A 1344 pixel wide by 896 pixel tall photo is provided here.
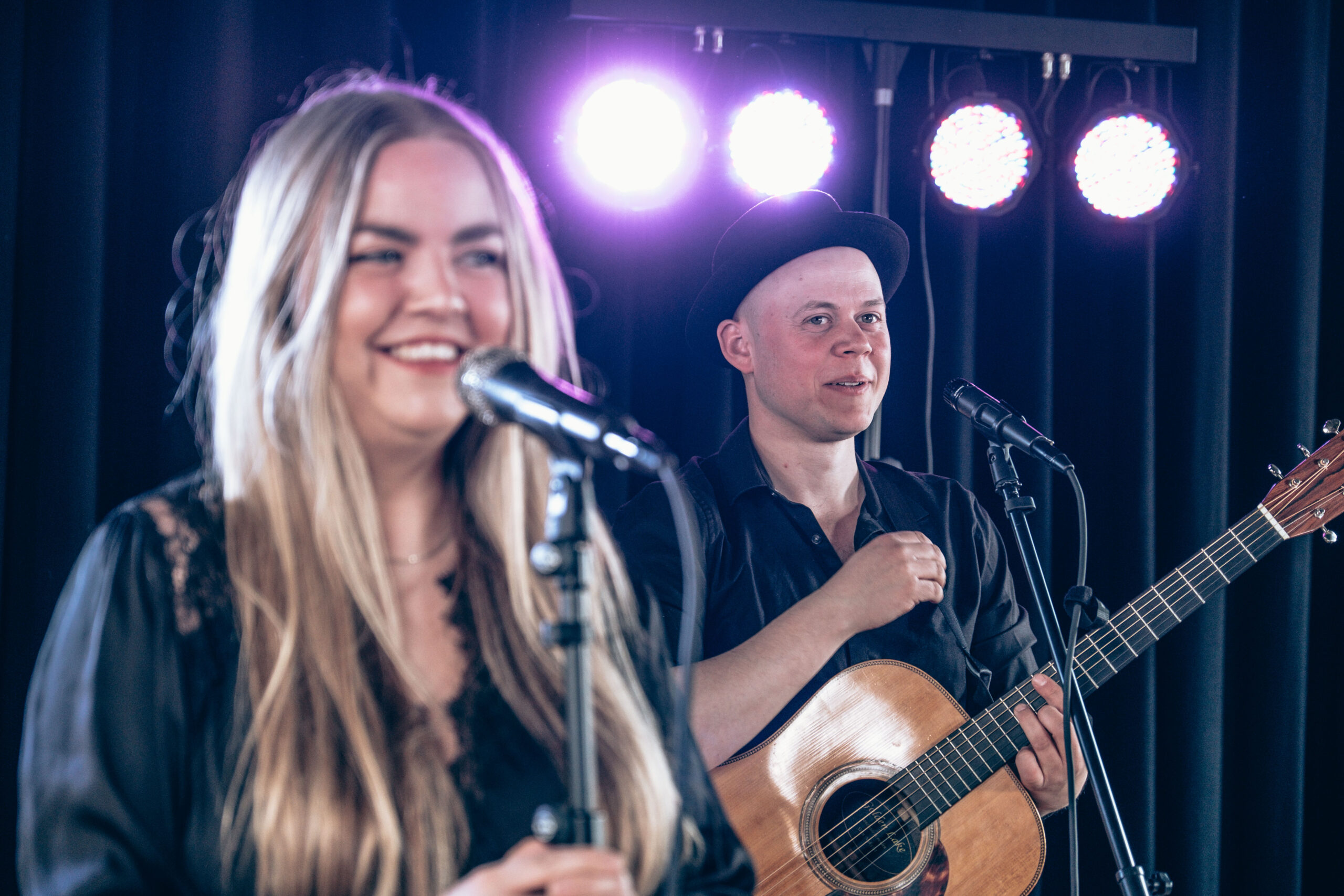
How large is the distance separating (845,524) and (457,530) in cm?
131

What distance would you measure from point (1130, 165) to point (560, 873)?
253 centimetres

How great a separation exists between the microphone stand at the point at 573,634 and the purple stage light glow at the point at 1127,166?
2287 millimetres

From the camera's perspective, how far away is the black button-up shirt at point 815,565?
2.24 metres

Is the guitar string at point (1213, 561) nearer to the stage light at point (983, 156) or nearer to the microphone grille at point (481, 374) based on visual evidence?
the stage light at point (983, 156)

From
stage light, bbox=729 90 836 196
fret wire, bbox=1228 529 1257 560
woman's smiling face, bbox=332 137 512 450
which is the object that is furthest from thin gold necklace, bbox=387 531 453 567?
fret wire, bbox=1228 529 1257 560

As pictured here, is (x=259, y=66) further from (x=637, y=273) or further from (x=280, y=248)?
(x=280, y=248)

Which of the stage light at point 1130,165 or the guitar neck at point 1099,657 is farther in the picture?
the stage light at point 1130,165

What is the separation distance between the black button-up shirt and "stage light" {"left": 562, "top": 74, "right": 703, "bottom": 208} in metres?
0.62

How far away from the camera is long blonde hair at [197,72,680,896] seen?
41.4 inches

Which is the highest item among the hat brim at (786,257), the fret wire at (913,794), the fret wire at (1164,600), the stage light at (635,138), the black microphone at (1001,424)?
the stage light at (635,138)

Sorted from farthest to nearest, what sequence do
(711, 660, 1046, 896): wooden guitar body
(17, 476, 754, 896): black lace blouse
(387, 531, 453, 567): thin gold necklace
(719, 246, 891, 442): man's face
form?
(719, 246, 891, 442): man's face, (711, 660, 1046, 896): wooden guitar body, (387, 531, 453, 567): thin gold necklace, (17, 476, 754, 896): black lace blouse

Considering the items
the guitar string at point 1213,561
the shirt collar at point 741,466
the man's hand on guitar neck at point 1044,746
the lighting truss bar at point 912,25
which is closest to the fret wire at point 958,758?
the man's hand on guitar neck at point 1044,746

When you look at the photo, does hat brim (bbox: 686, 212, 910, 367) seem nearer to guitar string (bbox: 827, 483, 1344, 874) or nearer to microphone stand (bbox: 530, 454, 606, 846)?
guitar string (bbox: 827, 483, 1344, 874)

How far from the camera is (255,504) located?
3.87 feet
